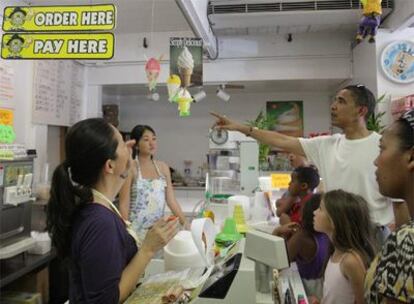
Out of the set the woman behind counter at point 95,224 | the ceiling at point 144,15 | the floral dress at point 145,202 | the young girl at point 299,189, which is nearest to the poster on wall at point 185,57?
the ceiling at point 144,15

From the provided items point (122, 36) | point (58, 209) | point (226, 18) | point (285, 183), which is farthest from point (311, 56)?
point (58, 209)

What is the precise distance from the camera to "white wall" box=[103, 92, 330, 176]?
5877 mm

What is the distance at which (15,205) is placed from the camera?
2.52m

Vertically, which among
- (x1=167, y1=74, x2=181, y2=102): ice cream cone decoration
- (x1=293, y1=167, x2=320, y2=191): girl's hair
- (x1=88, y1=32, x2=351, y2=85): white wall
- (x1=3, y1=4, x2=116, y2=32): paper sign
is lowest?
(x1=293, y1=167, x2=320, y2=191): girl's hair

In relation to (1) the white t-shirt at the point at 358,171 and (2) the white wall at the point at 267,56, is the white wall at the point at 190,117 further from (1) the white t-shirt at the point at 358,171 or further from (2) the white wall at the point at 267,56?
(1) the white t-shirt at the point at 358,171

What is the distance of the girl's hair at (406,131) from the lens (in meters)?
0.82

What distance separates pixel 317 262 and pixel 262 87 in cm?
395

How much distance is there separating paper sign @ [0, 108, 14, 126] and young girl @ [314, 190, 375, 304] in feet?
10.5

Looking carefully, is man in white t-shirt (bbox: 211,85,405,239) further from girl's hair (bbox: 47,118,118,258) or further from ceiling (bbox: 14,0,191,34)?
ceiling (bbox: 14,0,191,34)

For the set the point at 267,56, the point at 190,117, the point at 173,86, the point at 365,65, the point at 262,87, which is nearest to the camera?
the point at 173,86

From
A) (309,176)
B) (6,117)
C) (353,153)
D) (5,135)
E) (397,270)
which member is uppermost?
(6,117)

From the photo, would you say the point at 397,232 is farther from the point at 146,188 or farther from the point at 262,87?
the point at 262,87

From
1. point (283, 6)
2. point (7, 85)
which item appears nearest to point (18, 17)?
point (7, 85)

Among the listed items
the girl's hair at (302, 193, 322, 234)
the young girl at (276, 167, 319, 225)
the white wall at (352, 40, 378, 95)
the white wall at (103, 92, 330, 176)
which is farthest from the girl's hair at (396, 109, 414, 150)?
the white wall at (103, 92, 330, 176)
